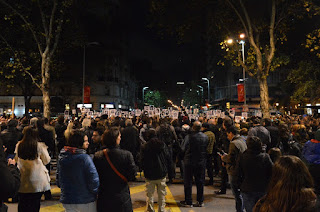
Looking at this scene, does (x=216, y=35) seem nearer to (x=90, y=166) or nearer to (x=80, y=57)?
(x=90, y=166)

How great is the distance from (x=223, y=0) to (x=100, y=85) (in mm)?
43131

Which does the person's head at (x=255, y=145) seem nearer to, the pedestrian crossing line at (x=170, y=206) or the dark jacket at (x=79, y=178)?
the dark jacket at (x=79, y=178)

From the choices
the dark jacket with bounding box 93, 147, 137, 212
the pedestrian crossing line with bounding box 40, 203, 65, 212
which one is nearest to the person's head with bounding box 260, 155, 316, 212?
the dark jacket with bounding box 93, 147, 137, 212

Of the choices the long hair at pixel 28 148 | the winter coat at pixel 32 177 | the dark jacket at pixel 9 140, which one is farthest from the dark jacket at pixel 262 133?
the dark jacket at pixel 9 140

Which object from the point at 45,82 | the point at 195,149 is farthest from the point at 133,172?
the point at 45,82

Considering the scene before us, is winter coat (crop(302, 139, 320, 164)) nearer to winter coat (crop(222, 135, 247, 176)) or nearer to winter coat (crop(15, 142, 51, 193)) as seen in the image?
winter coat (crop(222, 135, 247, 176))

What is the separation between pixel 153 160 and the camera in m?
5.58

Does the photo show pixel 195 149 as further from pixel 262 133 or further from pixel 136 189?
pixel 136 189

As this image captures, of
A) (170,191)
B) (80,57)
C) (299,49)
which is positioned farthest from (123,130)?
(80,57)

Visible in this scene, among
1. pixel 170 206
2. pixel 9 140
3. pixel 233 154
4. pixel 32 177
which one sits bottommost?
pixel 170 206

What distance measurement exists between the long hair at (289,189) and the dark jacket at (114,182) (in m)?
2.13

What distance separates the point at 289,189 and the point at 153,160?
372 cm

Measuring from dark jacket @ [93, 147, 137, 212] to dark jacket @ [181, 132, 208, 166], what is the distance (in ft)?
9.71

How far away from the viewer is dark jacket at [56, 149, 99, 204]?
369 cm
